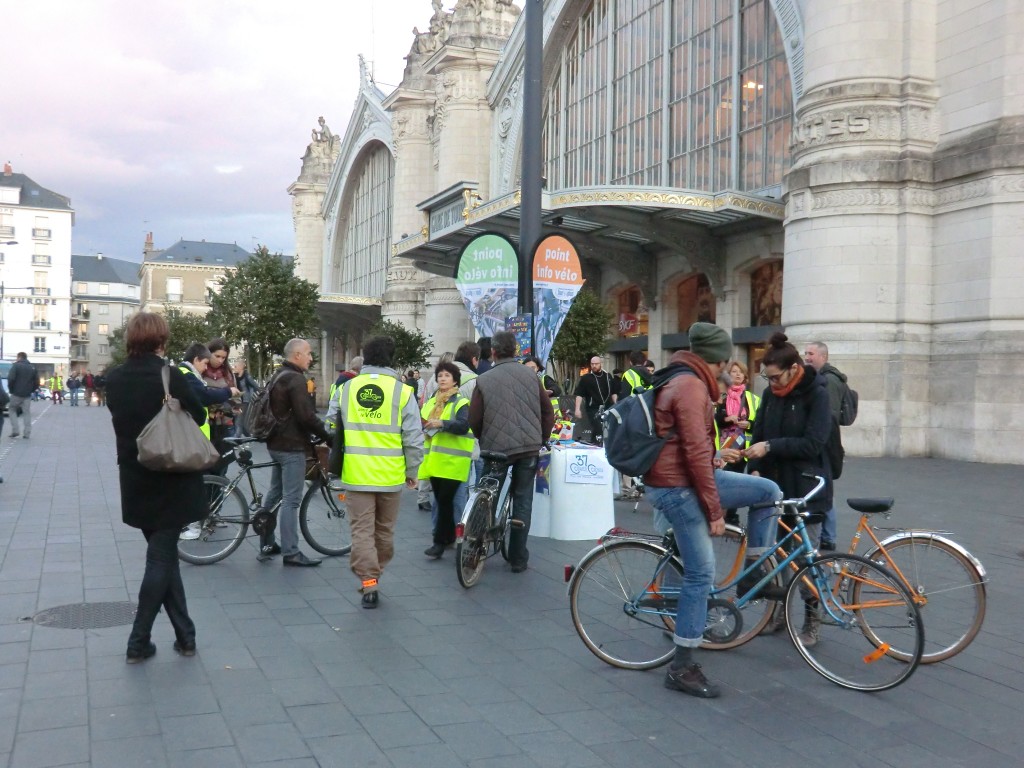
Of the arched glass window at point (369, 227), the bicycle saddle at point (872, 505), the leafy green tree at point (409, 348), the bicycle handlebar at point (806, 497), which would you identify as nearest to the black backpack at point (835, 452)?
the bicycle handlebar at point (806, 497)

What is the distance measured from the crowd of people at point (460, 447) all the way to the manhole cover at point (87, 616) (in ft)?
2.43

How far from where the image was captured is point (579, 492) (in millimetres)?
9031

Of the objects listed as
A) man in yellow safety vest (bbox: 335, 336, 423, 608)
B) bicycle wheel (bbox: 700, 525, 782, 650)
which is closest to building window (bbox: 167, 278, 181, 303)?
man in yellow safety vest (bbox: 335, 336, 423, 608)

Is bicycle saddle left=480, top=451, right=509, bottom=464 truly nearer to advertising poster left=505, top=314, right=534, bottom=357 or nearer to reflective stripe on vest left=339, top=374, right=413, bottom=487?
reflective stripe on vest left=339, top=374, right=413, bottom=487

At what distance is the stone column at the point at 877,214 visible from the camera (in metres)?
18.4

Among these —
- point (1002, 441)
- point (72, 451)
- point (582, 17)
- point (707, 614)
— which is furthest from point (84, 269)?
point (707, 614)

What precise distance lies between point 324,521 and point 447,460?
118 cm

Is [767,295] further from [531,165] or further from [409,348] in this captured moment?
[531,165]

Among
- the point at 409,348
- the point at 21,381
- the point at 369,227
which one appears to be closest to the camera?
the point at 21,381

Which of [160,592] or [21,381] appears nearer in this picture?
[160,592]

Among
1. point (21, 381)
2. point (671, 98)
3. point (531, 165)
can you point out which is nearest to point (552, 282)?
point (531, 165)

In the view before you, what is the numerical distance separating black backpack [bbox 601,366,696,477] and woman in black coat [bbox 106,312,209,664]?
220 cm

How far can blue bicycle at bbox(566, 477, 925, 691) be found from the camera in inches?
194

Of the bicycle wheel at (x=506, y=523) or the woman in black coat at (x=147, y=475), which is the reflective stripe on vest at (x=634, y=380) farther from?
the woman in black coat at (x=147, y=475)
